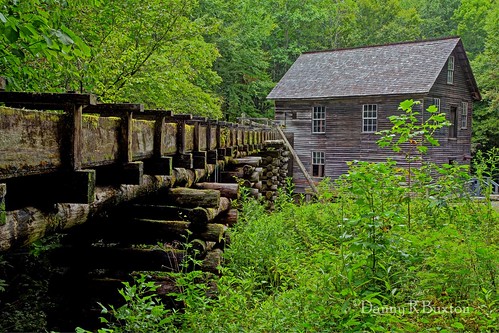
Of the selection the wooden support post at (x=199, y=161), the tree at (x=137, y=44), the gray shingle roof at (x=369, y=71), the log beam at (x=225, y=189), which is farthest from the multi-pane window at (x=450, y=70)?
the wooden support post at (x=199, y=161)

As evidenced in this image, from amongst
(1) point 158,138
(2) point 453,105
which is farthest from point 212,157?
(2) point 453,105

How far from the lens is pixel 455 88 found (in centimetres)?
2939

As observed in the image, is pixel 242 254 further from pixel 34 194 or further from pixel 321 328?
pixel 34 194

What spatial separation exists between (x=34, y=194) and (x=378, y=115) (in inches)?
1068

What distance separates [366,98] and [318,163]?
18.1 feet

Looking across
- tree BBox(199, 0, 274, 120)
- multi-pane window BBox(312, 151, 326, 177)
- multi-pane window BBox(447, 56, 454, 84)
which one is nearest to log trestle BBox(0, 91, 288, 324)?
multi-pane window BBox(312, 151, 326, 177)

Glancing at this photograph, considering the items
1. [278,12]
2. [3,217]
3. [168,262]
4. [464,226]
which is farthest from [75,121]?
[278,12]

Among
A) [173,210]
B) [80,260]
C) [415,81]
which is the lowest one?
[80,260]

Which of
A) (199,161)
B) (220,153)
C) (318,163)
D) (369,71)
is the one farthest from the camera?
(318,163)

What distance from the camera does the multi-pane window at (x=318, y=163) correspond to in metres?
30.6

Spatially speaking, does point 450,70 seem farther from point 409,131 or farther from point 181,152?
point 181,152

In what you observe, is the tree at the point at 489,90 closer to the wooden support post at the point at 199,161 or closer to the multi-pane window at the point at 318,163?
the multi-pane window at the point at 318,163

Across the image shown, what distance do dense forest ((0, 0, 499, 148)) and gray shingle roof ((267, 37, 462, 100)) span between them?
595cm

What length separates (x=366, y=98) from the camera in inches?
1109
